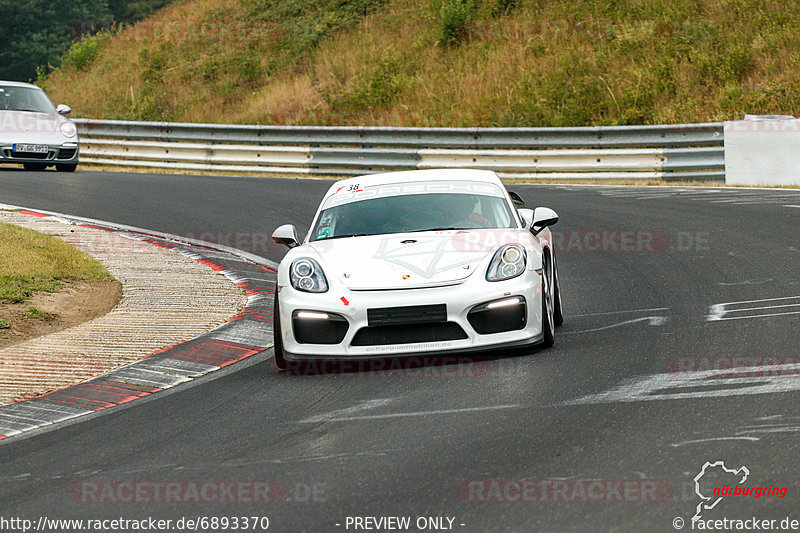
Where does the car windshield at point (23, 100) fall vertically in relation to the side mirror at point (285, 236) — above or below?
above

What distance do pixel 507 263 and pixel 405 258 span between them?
2.22ft

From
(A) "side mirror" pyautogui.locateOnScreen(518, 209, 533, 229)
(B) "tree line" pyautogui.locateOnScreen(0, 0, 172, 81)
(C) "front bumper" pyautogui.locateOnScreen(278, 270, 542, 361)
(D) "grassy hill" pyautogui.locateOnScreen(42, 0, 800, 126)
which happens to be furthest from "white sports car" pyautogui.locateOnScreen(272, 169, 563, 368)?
(B) "tree line" pyautogui.locateOnScreen(0, 0, 172, 81)

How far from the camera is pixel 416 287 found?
7.09 meters

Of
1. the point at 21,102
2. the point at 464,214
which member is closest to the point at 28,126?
the point at 21,102

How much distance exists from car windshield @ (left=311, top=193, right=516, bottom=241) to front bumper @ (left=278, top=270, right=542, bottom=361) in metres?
1.05

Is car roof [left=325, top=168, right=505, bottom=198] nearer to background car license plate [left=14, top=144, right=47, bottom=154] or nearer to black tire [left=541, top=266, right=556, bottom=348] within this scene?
black tire [left=541, top=266, right=556, bottom=348]

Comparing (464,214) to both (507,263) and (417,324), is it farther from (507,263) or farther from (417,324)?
(417,324)

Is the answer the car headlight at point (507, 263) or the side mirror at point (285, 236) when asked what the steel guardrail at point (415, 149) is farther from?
the side mirror at point (285, 236)

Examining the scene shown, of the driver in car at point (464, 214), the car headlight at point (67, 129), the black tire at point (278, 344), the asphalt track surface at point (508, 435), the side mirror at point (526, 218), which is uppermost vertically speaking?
the car headlight at point (67, 129)

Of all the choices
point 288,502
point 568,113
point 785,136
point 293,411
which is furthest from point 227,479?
point 568,113

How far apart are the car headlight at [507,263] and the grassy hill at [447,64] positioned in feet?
49.2

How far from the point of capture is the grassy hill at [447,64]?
23.3m

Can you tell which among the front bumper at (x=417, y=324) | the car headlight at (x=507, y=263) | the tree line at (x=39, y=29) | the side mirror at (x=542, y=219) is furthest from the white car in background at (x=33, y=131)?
the tree line at (x=39, y=29)

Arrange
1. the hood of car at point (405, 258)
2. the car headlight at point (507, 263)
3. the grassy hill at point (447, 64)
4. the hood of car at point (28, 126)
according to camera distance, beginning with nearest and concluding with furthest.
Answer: the hood of car at point (405, 258), the car headlight at point (507, 263), the hood of car at point (28, 126), the grassy hill at point (447, 64)
